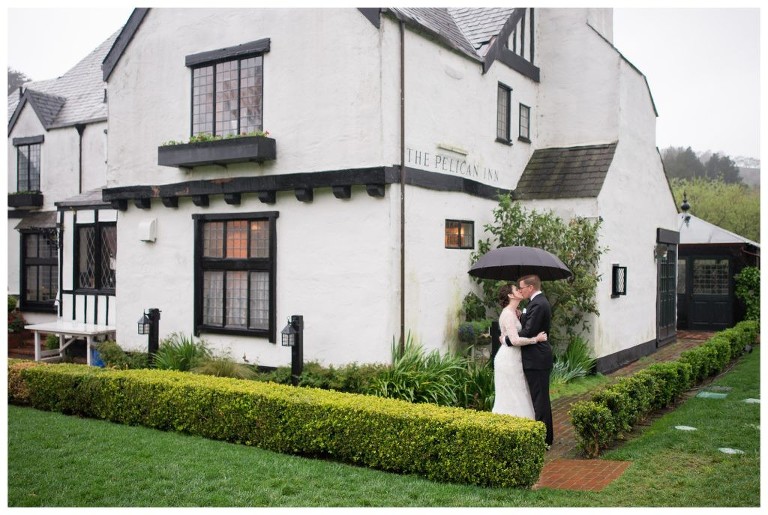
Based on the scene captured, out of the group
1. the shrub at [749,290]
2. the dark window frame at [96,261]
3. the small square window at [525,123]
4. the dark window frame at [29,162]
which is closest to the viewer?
the small square window at [525,123]

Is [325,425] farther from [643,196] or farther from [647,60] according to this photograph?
[647,60]

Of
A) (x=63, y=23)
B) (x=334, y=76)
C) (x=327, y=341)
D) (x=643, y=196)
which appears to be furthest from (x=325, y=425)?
(x=643, y=196)

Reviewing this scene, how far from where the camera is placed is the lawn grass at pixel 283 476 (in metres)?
6.43

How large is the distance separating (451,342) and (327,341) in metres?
2.21

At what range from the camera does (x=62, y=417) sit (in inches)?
403

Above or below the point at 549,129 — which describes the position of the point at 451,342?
below

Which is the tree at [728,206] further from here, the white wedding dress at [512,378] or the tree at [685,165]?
the white wedding dress at [512,378]

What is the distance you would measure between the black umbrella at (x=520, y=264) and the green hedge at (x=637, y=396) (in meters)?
1.72

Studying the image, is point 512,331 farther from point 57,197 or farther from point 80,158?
point 57,197

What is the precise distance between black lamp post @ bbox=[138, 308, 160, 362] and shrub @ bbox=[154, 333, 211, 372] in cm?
14

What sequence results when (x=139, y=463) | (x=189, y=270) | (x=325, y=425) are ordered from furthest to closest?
(x=189, y=270)
(x=325, y=425)
(x=139, y=463)

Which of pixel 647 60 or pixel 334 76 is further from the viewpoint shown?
pixel 647 60

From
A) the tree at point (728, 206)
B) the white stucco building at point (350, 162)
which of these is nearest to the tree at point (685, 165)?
the tree at point (728, 206)
